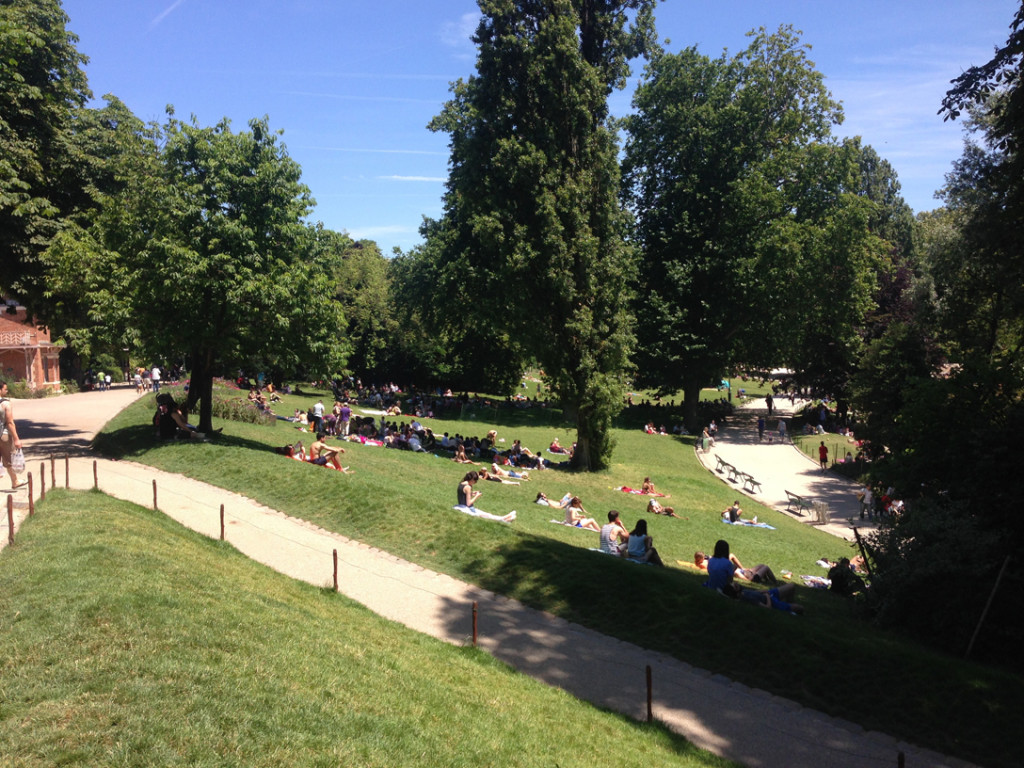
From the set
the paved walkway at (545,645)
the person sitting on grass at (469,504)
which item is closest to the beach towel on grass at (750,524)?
the person sitting on grass at (469,504)

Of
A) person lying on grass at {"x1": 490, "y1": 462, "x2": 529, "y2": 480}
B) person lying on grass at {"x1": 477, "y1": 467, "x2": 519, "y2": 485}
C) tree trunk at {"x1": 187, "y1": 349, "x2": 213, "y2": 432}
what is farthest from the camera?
person lying on grass at {"x1": 490, "y1": 462, "x2": 529, "y2": 480}

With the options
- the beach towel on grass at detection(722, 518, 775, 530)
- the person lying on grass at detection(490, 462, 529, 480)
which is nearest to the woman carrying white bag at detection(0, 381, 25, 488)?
the person lying on grass at detection(490, 462, 529, 480)

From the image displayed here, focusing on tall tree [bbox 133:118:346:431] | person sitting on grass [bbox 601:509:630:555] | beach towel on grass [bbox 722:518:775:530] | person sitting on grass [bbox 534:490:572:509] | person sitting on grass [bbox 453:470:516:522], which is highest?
tall tree [bbox 133:118:346:431]

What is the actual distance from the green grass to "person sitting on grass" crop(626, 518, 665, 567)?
204 inches

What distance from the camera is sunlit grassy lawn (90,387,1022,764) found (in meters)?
8.23

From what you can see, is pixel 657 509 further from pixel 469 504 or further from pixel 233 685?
pixel 233 685

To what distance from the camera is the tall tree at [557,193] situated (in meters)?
25.3

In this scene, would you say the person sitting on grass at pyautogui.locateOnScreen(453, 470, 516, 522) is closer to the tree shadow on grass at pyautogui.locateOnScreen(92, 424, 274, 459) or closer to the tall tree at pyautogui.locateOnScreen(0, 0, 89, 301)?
the tree shadow on grass at pyautogui.locateOnScreen(92, 424, 274, 459)

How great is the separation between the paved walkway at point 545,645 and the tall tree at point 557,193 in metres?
13.6

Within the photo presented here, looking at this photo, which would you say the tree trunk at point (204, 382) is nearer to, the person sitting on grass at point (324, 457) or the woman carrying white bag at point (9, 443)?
the person sitting on grass at point (324, 457)

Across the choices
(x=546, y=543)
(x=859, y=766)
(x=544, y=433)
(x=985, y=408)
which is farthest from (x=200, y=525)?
(x=544, y=433)

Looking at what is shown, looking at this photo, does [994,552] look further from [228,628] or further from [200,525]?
[200,525]

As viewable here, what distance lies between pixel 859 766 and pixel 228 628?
20.9 ft

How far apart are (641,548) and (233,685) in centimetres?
877
